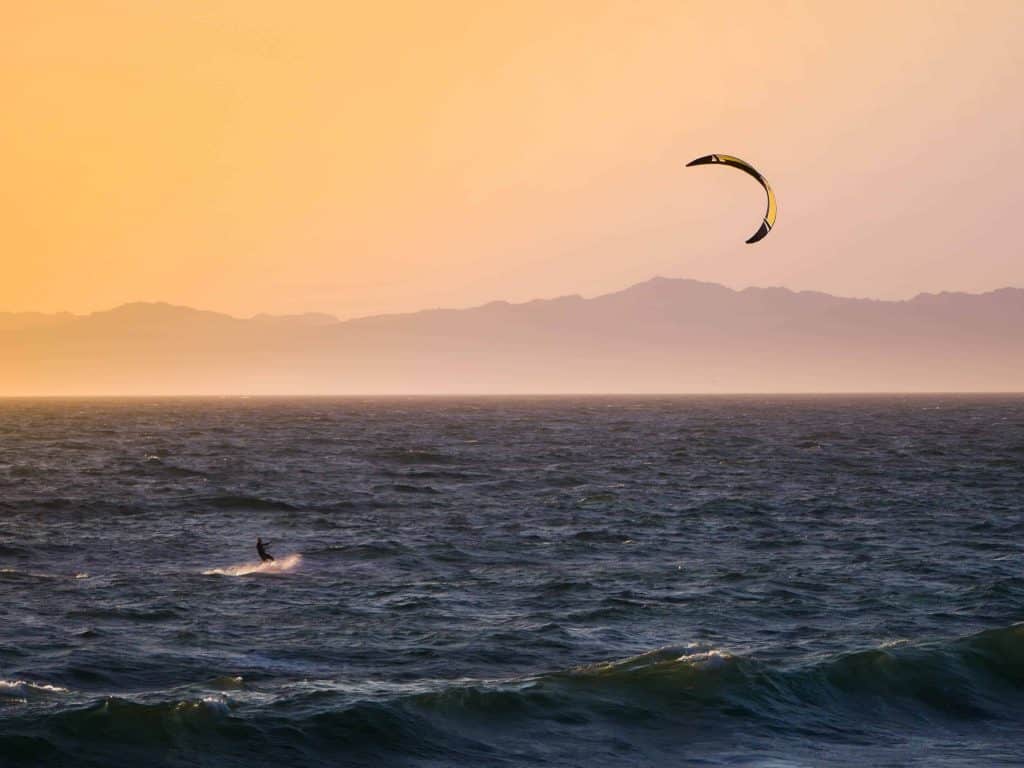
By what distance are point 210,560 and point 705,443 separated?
90.1 metres

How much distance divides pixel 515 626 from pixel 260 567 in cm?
1342

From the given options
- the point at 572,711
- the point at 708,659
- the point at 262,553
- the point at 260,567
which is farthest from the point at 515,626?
the point at 262,553

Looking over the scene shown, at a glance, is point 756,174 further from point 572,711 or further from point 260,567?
point 260,567

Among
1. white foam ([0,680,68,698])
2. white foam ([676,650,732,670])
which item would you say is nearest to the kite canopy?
white foam ([676,650,732,670])

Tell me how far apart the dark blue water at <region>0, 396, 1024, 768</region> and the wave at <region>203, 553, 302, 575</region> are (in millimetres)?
271

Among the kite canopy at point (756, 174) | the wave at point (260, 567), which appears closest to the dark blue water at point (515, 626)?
the wave at point (260, 567)

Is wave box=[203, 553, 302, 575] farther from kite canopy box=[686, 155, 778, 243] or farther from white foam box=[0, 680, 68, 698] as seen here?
kite canopy box=[686, 155, 778, 243]

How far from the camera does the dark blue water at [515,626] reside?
24.9m

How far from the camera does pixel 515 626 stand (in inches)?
1366

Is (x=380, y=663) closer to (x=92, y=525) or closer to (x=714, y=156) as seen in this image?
(x=714, y=156)

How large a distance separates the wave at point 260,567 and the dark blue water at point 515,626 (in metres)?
0.27

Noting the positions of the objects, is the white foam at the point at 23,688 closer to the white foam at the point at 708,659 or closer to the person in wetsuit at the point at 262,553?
the white foam at the point at 708,659

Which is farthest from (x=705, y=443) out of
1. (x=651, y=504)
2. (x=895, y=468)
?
(x=651, y=504)

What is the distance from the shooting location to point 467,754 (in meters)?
24.1
